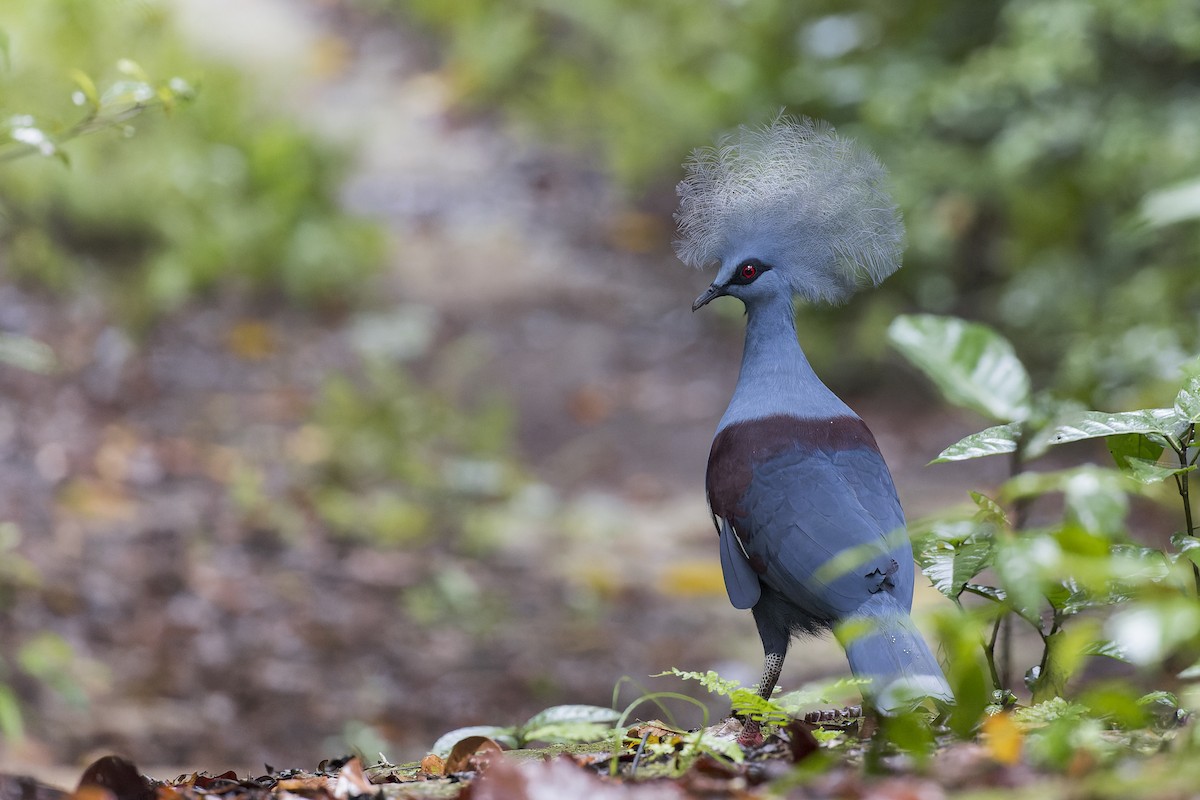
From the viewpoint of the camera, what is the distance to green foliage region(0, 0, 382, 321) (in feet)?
20.5

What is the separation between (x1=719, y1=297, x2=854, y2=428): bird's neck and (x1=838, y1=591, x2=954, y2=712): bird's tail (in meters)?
0.40

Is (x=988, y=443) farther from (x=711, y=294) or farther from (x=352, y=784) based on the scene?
(x=352, y=784)

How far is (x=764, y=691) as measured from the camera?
194cm

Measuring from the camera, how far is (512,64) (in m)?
9.58

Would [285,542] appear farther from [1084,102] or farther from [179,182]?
[1084,102]

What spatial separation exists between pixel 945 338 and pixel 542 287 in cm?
570

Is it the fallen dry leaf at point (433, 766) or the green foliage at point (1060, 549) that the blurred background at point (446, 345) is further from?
the green foliage at point (1060, 549)


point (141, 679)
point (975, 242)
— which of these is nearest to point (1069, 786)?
point (141, 679)

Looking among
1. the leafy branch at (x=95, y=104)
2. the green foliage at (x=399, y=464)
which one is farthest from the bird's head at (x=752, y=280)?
the green foliage at (x=399, y=464)

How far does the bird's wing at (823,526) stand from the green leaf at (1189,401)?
1.48 feet

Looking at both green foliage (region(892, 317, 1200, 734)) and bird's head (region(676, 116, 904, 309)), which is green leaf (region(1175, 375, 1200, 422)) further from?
bird's head (region(676, 116, 904, 309))

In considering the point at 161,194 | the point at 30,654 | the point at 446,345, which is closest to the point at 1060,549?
the point at 30,654

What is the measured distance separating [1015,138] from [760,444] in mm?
4228

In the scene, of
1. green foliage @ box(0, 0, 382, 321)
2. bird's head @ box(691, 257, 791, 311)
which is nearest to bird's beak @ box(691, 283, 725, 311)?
bird's head @ box(691, 257, 791, 311)
